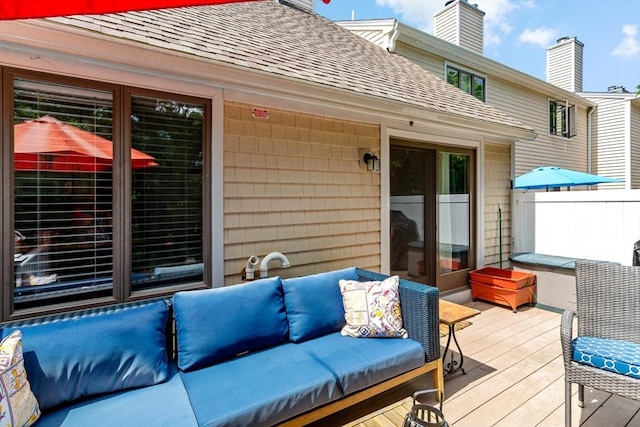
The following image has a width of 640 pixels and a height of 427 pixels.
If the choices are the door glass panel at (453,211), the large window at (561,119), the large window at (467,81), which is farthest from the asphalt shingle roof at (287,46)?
the large window at (561,119)

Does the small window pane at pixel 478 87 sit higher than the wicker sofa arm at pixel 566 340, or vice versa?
the small window pane at pixel 478 87

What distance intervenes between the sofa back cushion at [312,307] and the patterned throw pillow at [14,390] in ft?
5.32

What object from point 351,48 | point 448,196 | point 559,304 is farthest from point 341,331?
point 351,48

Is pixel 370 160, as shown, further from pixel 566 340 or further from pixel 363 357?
pixel 566 340

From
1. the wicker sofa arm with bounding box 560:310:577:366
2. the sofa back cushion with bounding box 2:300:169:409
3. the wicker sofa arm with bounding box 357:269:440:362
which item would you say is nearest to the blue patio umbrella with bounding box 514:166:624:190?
the wicker sofa arm with bounding box 560:310:577:366

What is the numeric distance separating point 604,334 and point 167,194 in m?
3.66

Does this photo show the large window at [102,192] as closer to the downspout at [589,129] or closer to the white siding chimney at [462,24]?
the white siding chimney at [462,24]

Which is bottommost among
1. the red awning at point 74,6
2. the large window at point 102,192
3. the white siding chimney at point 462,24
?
the large window at point 102,192

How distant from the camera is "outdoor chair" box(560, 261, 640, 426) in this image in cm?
217

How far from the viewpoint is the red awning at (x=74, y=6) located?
130 centimetres

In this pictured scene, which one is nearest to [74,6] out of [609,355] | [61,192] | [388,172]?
[61,192]

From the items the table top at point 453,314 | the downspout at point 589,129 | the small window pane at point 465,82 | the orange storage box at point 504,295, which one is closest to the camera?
the table top at point 453,314

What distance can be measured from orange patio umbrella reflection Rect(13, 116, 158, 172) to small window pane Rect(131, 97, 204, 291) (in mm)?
255

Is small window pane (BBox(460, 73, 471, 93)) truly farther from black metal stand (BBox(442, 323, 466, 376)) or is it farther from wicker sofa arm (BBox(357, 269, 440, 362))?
wicker sofa arm (BBox(357, 269, 440, 362))
